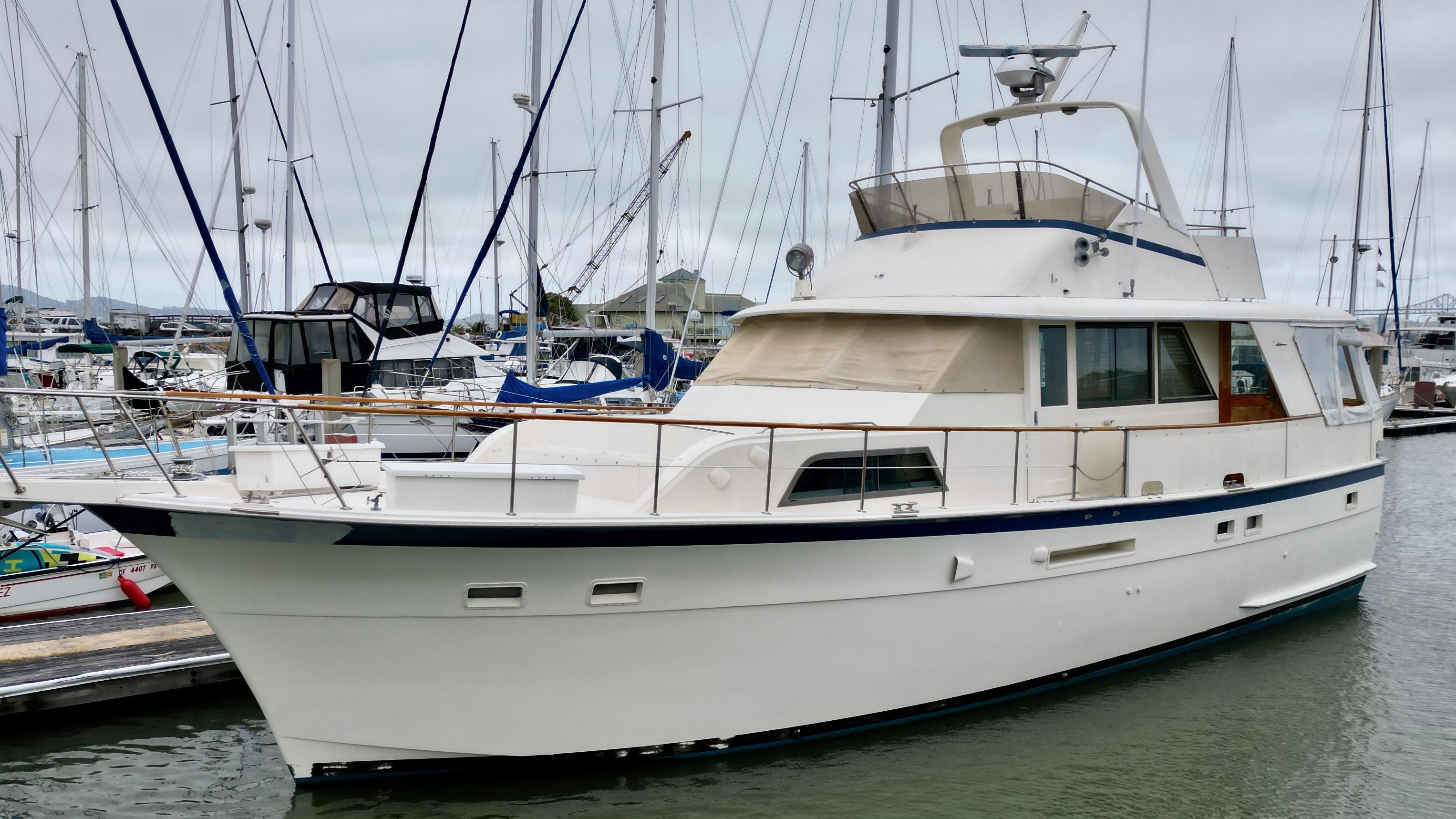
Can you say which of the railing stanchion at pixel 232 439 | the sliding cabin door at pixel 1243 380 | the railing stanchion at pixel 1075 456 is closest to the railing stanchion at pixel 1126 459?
the railing stanchion at pixel 1075 456

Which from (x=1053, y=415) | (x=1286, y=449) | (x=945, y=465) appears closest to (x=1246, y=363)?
(x=1286, y=449)

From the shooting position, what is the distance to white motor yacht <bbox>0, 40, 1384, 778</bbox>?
517cm

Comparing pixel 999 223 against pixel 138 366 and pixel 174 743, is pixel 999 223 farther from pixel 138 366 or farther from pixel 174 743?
pixel 138 366

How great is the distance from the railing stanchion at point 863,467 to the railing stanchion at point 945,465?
48cm

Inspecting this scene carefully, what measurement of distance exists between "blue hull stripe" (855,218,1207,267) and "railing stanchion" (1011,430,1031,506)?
2.06 meters

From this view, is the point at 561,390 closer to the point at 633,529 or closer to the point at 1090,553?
the point at 1090,553

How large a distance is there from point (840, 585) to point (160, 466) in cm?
382

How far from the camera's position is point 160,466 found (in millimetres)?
5137

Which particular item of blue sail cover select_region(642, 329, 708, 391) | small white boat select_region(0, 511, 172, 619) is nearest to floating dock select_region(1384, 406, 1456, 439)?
blue sail cover select_region(642, 329, 708, 391)

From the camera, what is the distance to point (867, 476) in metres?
6.40

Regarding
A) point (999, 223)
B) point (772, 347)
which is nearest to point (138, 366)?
point (772, 347)

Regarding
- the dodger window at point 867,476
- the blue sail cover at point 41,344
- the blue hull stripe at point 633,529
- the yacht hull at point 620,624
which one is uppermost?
the blue sail cover at point 41,344

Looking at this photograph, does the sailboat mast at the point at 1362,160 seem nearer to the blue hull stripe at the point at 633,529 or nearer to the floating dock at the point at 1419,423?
the floating dock at the point at 1419,423

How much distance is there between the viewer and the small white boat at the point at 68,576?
396 inches
